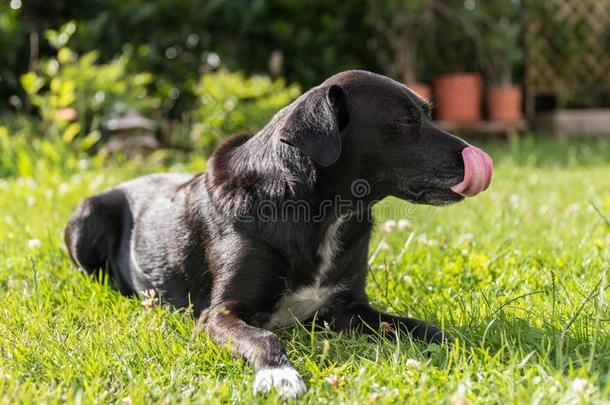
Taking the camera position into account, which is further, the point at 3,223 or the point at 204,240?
the point at 3,223

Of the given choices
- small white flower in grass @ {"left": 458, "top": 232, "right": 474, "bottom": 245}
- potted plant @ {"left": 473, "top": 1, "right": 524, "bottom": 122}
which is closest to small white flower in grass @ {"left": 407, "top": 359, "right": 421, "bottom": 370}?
small white flower in grass @ {"left": 458, "top": 232, "right": 474, "bottom": 245}

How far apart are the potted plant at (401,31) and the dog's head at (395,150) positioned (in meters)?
5.99

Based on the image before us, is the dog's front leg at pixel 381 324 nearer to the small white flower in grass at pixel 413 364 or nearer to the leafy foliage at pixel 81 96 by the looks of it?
the small white flower in grass at pixel 413 364

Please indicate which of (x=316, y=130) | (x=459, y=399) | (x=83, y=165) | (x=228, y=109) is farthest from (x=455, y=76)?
(x=459, y=399)

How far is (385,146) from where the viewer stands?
2.54 m

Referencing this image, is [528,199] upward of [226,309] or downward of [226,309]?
downward

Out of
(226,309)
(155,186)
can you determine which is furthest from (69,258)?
(226,309)

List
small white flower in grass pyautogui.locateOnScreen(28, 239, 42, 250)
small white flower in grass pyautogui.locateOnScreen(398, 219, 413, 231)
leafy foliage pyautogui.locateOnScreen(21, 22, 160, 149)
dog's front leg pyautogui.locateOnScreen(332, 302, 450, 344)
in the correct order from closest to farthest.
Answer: dog's front leg pyautogui.locateOnScreen(332, 302, 450, 344)
small white flower in grass pyautogui.locateOnScreen(28, 239, 42, 250)
small white flower in grass pyautogui.locateOnScreen(398, 219, 413, 231)
leafy foliage pyautogui.locateOnScreen(21, 22, 160, 149)

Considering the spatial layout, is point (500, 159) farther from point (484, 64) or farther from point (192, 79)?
point (192, 79)

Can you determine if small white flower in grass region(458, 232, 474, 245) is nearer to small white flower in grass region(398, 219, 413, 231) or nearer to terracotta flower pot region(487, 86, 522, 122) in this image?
small white flower in grass region(398, 219, 413, 231)

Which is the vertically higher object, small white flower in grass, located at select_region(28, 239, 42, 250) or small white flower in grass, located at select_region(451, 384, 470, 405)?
small white flower in grass, located at select_region(451, 384, 470, 405)

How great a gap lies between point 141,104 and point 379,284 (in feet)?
14.3

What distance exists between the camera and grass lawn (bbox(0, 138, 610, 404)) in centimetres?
188

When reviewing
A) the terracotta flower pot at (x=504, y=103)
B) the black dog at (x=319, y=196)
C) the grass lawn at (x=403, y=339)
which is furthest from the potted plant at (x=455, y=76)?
the black dog at (x=319, y=196)
